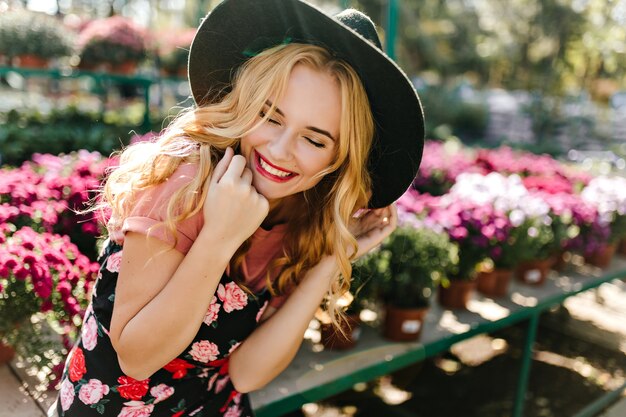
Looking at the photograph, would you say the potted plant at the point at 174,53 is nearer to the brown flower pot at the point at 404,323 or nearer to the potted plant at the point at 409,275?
the potted plant at the point at 409,275

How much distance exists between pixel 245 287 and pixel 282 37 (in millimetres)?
620

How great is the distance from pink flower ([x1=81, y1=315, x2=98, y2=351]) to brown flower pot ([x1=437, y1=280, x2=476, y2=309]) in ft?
6.05

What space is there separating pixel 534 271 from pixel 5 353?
2636 millimetres

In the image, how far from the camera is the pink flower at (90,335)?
1.27 meters

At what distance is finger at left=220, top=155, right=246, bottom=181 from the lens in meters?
1.11

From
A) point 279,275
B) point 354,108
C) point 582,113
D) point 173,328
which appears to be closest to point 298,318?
point 279,275

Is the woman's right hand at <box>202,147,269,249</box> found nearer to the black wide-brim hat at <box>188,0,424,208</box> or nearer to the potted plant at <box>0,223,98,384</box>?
the black wide-brim hat at <box>188,0,424,208</box>

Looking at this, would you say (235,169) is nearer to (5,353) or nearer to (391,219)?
(391,219)

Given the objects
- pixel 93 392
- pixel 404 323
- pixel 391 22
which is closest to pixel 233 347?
pixel 93 392

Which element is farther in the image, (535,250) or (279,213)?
(535,250)

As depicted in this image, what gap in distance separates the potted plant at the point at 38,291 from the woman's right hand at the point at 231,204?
801 millimetres

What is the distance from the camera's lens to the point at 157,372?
51.4 inches

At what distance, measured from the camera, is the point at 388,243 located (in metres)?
2.31

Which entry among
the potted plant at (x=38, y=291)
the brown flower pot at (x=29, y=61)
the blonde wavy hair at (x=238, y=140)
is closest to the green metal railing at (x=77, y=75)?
the brown flower pot at (x=29, y=61)
